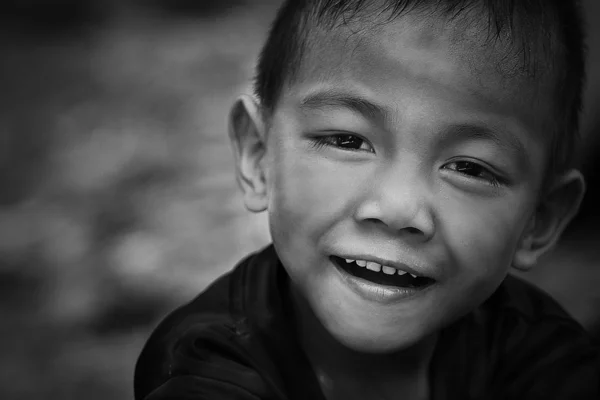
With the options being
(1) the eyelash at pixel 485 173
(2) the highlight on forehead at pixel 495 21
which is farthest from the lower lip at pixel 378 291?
(2) the highlight on forehead at pixel 495 21

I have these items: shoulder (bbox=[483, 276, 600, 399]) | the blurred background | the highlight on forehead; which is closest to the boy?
the highlight on forehead

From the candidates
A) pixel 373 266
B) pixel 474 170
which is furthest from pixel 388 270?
pixel 474 170

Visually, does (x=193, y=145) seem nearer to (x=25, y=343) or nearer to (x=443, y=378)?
(x=25, y=343)

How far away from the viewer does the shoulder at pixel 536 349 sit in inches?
39.7

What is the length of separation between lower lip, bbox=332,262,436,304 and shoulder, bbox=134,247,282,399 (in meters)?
0.16

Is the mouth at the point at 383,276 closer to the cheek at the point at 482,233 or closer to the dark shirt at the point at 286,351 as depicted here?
the cheek at the point at 482,233

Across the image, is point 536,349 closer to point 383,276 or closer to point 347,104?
point 383,276

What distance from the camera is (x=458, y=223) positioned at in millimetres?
778

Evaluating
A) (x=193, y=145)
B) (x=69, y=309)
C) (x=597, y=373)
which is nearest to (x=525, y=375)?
(x=597, y=373)

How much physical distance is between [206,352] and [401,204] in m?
0.30

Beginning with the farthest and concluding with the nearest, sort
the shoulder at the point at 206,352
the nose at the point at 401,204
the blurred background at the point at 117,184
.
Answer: the blurred background at the point at 117,184 < the shoulder at the point at 206,352 < the nose at the point at 401,204

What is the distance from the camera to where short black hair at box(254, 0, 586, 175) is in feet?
2.52

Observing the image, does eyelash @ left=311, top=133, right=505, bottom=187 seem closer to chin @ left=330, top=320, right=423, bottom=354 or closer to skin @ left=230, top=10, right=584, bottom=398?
skin @ left=230, top=10, right=584, bottom=398

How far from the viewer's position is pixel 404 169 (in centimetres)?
75
